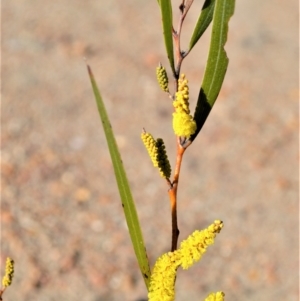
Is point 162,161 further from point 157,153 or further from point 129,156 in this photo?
point 129,156

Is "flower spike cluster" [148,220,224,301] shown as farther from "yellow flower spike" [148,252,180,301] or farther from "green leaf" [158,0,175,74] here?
"green leaf" [158,0,175,74]

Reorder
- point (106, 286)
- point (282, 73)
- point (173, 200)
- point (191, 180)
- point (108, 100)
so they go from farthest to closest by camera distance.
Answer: point (282, 73) < point (108, 100) < point (191, 180) < point (106, 286) < point (173, 200)

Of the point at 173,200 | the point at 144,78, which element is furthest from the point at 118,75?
the point at 173,200

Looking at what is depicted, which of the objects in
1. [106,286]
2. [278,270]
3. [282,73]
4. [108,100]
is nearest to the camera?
[106,286]

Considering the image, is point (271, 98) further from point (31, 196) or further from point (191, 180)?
point (31, 196)

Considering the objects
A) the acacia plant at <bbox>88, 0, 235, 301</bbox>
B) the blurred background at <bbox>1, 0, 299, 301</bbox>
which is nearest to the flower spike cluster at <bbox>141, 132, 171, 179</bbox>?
the acacia plant at <bbox>88, 0, 235, 301</bbox>

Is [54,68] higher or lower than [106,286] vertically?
higher

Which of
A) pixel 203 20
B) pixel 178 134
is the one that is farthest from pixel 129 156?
pixel 178 134
